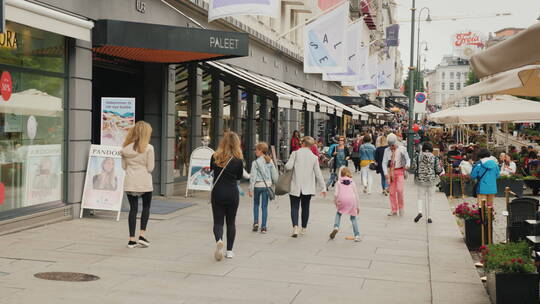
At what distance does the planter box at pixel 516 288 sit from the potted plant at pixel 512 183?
13260 mm

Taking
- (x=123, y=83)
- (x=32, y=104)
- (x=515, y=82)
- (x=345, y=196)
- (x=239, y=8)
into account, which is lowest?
(x=345, y=196)

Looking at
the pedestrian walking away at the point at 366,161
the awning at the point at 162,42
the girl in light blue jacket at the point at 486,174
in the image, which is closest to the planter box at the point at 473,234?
the girl in light blue jacket at the point at 486,174

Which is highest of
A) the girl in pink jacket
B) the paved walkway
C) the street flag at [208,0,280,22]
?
the street flag at [208,0,280,22]

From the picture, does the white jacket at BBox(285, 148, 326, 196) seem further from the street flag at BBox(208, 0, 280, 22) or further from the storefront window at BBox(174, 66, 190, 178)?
the storefront window at BBox(174, 66, 190, 178)

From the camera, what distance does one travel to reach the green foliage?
23.3 ft

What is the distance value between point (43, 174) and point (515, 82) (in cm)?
775

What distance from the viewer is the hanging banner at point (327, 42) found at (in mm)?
A: 21494

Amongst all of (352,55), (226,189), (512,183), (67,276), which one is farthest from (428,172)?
(352,55)

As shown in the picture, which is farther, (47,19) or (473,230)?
(473,230)

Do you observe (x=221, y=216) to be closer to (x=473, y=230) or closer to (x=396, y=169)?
(x=473, y=230)

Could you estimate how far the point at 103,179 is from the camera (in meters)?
12.6

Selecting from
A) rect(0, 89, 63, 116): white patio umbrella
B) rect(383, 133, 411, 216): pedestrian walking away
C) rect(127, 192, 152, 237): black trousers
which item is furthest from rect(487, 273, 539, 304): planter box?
rect(383, 133, 411, 216): pedestrian walking away

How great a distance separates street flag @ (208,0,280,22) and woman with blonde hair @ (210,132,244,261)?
17.1 ft

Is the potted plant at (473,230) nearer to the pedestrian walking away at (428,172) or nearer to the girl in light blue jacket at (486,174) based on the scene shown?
the girl in light blue jacket at (486,174)
